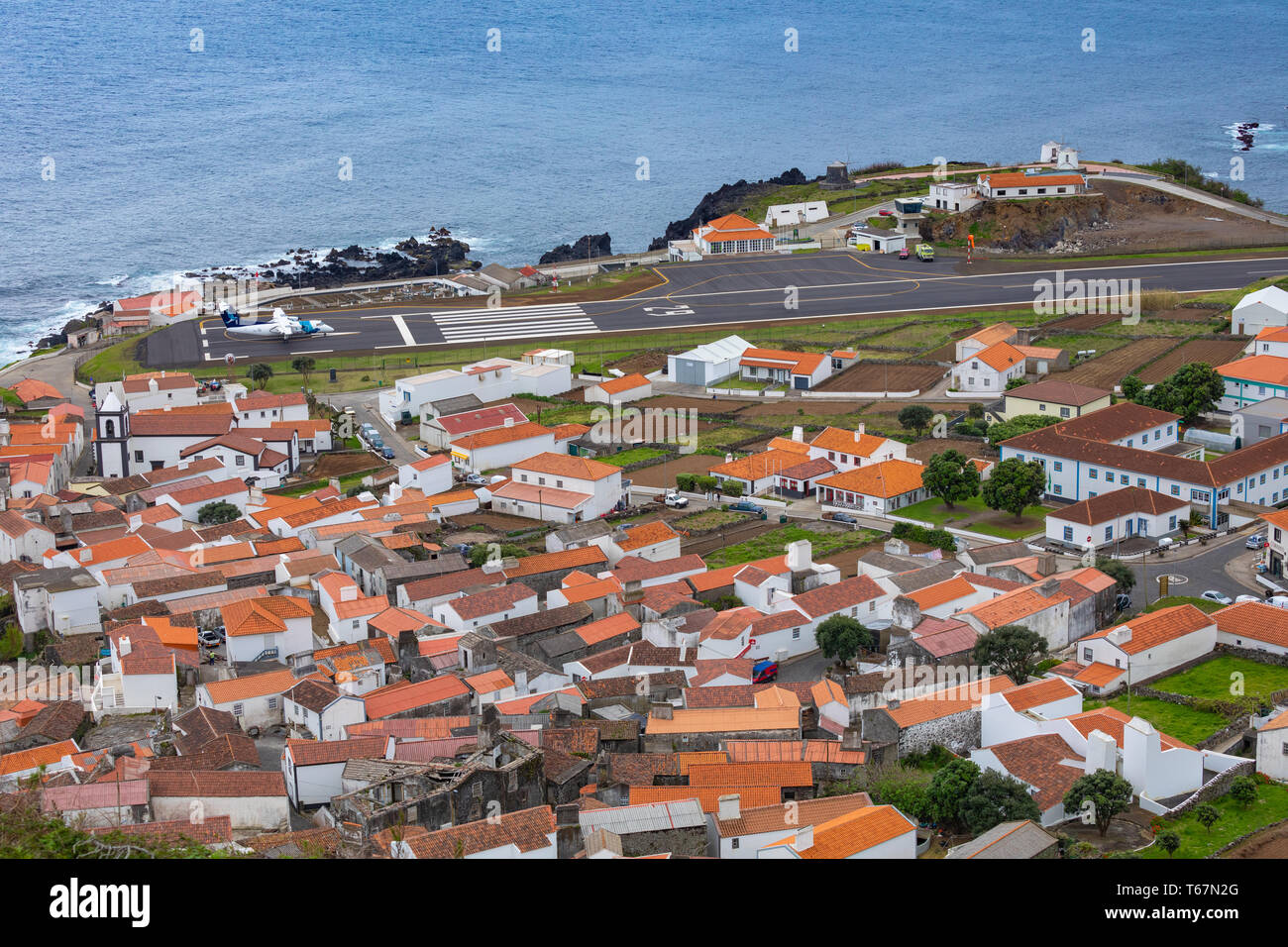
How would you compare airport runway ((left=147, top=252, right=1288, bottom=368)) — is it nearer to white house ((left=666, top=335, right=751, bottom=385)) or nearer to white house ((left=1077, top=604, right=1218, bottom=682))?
white house ((left=666, top=335, right=751, bottom=385))

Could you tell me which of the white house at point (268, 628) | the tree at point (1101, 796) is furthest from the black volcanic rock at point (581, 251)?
the tree at point (1101, 796)

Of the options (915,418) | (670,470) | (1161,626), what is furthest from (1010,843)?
(915,418)

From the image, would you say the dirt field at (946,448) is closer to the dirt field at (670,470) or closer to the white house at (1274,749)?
the dirt field at (670,470)

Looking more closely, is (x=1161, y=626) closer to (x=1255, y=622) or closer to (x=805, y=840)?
(x=1255, y=622)

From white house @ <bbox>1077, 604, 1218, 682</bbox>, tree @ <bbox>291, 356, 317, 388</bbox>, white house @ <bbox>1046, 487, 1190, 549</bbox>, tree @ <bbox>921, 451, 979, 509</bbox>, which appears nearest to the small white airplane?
tree @ <bbox>291, 356, 317, 388</bbox>

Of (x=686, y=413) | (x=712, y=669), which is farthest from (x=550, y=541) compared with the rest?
(x=686, y=413)
